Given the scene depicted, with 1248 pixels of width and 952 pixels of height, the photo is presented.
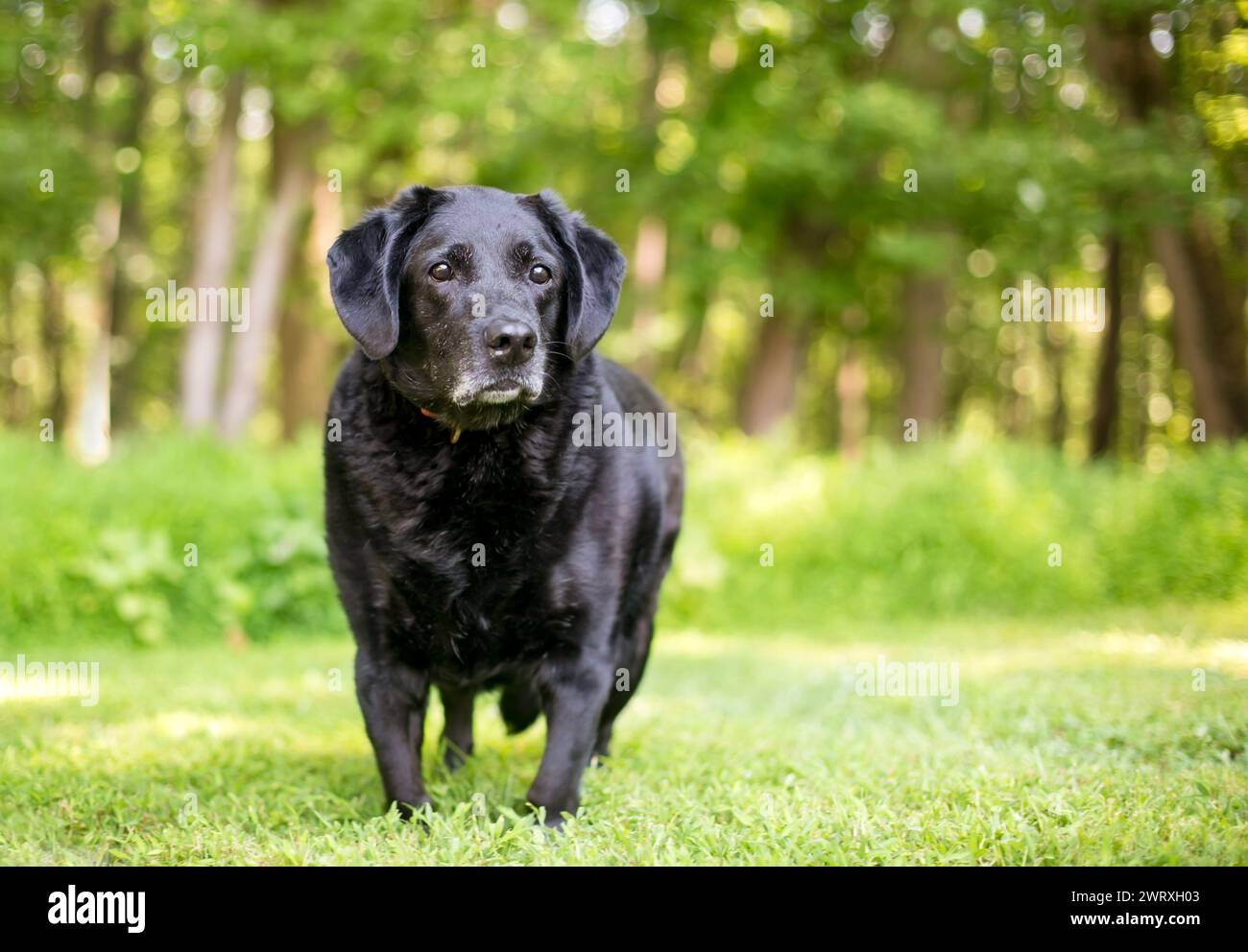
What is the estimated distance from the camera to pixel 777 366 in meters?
16.6

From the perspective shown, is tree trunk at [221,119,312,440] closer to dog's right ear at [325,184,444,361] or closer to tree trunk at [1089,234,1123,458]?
dog's right ear at [325,184,444,361]

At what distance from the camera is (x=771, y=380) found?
16609mm

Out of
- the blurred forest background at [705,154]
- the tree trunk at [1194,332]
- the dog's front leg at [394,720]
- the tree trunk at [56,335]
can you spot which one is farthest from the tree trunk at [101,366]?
the tree trunk at [1194,332]

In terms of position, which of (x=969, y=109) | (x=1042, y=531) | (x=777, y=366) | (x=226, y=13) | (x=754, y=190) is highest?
(x=969, y=109)

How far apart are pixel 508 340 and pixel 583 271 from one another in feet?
2.07

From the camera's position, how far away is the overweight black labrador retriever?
3721 millimetres

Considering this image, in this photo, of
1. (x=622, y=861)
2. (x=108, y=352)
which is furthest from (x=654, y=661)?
(x=108, y=352)

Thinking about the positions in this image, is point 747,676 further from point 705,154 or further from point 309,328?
point 309,328

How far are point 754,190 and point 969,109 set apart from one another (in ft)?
22.4

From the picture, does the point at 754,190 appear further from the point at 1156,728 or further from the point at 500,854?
the point at 500,854

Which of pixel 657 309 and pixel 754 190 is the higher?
pixel 754 190

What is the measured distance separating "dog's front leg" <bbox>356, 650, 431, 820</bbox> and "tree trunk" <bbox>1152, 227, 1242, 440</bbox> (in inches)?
457

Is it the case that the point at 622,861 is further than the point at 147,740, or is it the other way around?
the point at 147,740

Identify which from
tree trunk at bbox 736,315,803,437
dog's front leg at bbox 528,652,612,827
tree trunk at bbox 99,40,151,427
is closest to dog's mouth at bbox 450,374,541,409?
dog's front leg at bbox 528,652,612,827
